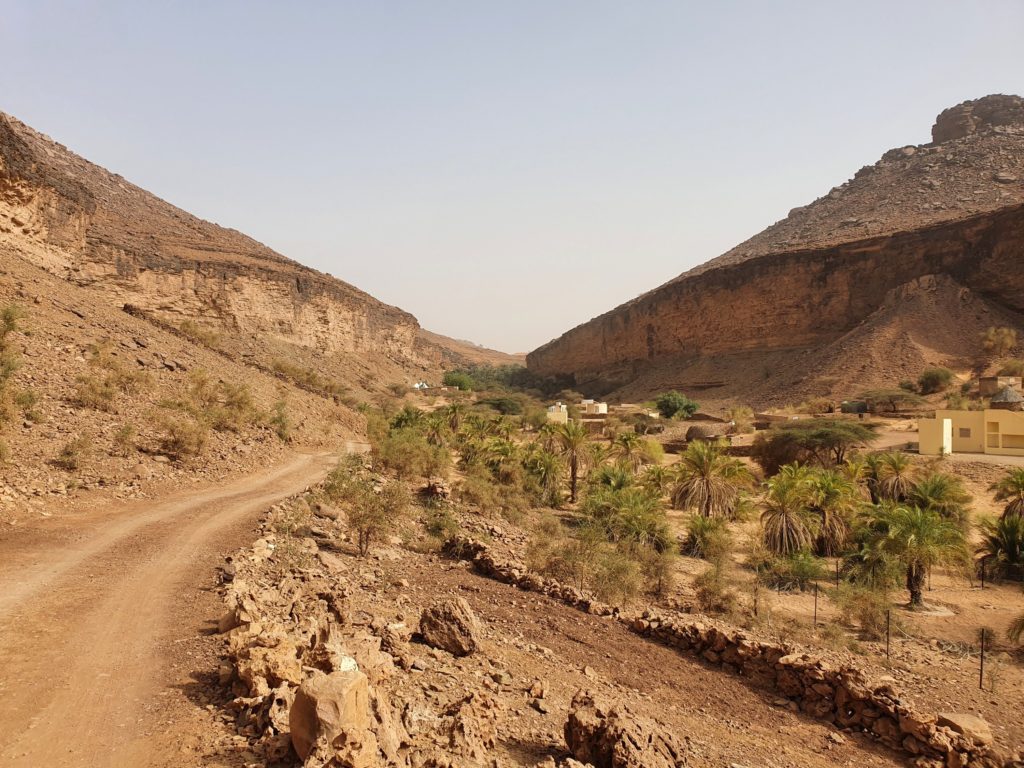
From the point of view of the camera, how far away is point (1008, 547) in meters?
15.8

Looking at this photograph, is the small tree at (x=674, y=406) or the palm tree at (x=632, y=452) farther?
the small tree at (x=674, y=406)

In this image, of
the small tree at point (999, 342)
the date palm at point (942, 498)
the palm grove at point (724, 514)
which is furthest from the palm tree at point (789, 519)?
the small tree at point (999, 342)

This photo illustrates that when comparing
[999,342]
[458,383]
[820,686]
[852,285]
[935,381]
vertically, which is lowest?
[820,686]

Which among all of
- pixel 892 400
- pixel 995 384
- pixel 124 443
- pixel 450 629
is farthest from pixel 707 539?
pixel 995 384

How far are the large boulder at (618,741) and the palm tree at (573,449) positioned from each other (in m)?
18.1

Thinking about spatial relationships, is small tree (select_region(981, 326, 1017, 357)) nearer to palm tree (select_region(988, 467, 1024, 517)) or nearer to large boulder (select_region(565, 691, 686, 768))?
palm tree (select_region(988, 467, 1024, 517))

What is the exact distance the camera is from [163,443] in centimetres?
1484

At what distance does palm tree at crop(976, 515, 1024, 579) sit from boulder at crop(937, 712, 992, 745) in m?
11.5

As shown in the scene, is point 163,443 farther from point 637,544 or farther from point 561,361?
A: point 561,361

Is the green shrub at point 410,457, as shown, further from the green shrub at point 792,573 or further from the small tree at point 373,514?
the green shrub at point 792,573

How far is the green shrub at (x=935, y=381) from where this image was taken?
4216 centimetres

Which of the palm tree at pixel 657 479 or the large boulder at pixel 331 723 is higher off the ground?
the palm tree at pixel 657 479

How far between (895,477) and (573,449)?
11.6m

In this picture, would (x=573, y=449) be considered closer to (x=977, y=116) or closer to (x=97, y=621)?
(x=97, y=621)
